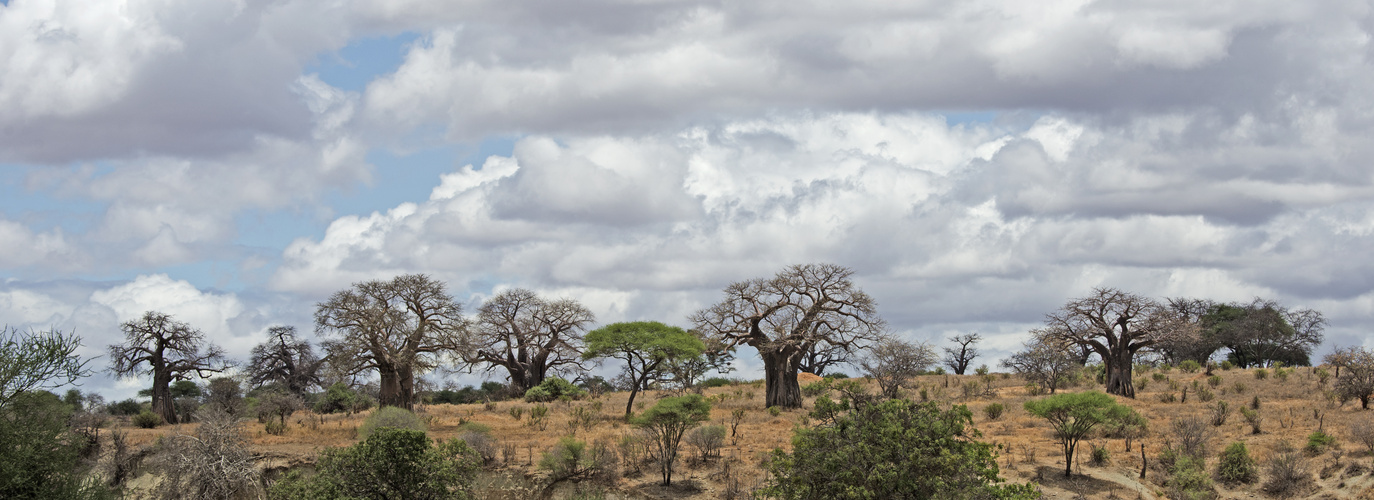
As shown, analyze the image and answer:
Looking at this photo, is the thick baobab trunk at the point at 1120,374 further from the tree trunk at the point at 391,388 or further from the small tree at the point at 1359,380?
the tree trunk at the point at 391,388

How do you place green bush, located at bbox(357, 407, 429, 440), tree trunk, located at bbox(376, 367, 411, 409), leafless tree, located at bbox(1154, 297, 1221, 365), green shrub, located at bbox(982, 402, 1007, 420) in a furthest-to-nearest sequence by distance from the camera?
leafless tree, located at bbox(1154, 297, 1221, 365), green shrub, located at bbox(982, 402, 1007, 420), tree trunk, located at bbox(376, 367, 411, 409), green bush, located at bbox(357, 407, 429, 440)

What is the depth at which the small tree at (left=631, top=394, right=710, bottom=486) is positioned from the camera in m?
32.6

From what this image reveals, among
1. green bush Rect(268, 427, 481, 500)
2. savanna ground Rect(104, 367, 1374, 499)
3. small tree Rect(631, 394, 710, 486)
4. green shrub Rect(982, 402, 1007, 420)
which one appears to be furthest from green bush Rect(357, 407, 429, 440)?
green shrub Rect(982, 402, 1007, 420)

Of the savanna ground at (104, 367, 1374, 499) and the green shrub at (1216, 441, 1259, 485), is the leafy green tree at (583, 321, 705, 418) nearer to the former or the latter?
the savanna ground at (104, 367, 1374, 499)

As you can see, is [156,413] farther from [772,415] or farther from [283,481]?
[772,415]

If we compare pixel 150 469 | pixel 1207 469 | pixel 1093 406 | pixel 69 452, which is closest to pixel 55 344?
pixel 69 452

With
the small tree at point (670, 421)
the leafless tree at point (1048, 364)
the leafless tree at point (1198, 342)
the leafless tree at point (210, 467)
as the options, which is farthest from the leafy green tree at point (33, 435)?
the leafless tree at point (1198, 342)

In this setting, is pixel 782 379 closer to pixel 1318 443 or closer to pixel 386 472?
pixel 1318 443

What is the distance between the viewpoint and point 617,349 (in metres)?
49.2

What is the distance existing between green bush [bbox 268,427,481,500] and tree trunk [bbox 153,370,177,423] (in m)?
27.1

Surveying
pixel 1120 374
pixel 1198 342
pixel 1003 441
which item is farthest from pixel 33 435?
pixel 1198 342

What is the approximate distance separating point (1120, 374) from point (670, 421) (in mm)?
27550

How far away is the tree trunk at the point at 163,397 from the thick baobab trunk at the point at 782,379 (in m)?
27.8

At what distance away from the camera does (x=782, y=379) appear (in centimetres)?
4881
